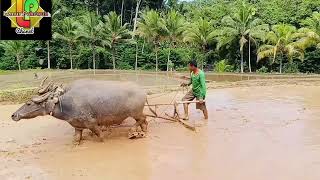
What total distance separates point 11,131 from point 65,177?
375 centimetres

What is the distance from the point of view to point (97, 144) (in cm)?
849

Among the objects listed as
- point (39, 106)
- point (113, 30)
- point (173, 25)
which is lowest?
point (39, 106)

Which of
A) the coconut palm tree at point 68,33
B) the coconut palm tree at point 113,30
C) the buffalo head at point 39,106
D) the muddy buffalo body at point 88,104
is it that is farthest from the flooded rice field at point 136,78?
the buffalo head at point 39,106

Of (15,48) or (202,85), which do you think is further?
(15,48)

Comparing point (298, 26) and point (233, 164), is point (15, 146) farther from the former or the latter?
point (298, 26)

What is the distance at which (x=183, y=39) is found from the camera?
30.8 metres

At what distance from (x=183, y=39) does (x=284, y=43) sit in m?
7.16

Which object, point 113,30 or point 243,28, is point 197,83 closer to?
point 243,28

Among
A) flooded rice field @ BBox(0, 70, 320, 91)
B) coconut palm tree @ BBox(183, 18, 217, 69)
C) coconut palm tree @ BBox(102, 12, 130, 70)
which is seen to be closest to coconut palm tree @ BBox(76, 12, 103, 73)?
coconut palm tree @ BBox(102, 12, 130, 70)

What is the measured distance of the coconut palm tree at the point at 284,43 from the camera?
26375 mm

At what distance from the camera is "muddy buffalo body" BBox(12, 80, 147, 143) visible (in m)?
8.26

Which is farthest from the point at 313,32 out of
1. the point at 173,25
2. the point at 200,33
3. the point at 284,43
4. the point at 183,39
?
the point at 173,25

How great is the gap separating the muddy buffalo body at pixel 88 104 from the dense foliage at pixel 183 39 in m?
19.1

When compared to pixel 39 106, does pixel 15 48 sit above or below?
above
